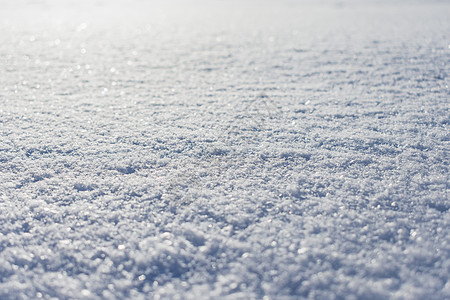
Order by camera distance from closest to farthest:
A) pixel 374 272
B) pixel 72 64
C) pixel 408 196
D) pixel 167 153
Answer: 1. pixel 374 272
2. pixel 408 196
3. pixel 167 153
4. pixel 72 64

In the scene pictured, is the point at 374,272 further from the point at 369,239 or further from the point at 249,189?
the point at 249,189

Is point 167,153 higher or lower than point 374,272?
higher

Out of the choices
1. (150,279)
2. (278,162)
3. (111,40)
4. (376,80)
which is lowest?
(150,279)

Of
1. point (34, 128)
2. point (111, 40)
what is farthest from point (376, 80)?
point (111, 40)

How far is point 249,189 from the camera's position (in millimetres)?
1107

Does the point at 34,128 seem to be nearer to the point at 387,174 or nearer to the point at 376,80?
the point at 387,174

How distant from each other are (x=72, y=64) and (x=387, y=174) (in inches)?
84.3

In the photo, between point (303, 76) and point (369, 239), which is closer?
point (369, 239)

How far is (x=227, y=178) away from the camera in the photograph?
1.17 metres

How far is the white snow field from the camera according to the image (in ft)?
2.67

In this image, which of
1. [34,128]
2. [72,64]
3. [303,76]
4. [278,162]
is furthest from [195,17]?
[278,162]

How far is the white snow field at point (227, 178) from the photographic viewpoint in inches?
32.1

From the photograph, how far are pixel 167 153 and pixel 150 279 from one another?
0.57 meters

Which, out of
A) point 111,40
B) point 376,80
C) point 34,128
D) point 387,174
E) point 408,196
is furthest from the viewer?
point 111,40
